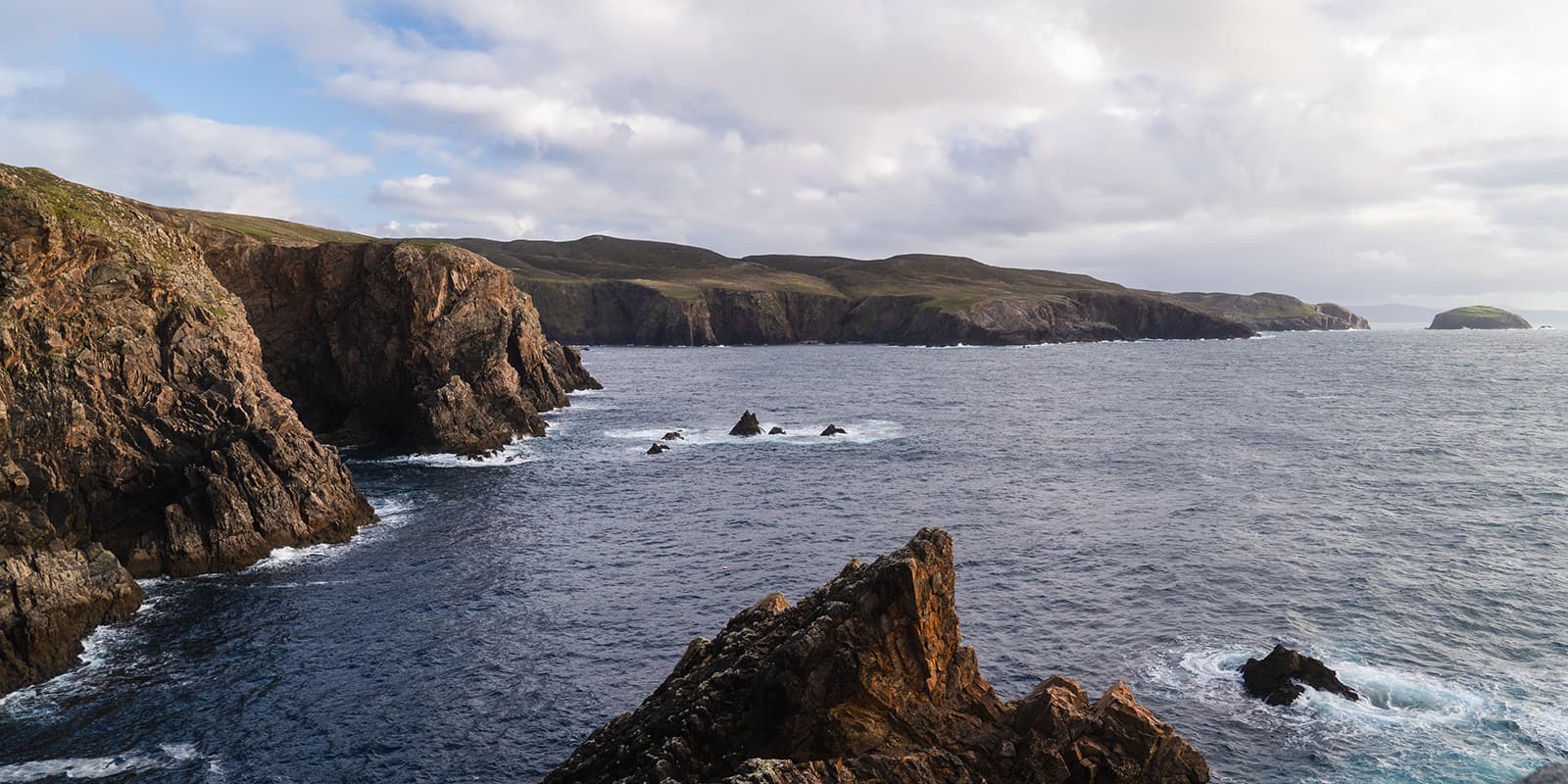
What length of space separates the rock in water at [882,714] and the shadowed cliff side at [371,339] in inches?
2647

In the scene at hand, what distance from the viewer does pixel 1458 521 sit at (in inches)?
2285

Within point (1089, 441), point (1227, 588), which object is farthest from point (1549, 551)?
point (1089, 441)

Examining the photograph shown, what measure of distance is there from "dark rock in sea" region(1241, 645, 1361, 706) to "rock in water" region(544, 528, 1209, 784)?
1233cm

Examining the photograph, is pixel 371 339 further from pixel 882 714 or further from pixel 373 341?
pixel 882 714

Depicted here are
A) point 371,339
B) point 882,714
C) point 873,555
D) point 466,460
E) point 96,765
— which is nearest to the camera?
point 882,714

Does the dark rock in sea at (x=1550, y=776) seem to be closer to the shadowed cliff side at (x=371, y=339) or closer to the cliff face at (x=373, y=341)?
the shadowed cliff side at (x=371, y=339)

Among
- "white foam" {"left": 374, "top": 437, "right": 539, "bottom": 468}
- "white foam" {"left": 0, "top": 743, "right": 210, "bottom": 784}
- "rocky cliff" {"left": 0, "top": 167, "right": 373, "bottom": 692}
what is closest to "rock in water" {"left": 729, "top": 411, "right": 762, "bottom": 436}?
"white foam" {"left": 374, "top": 437, "right": 539, "bottom": 468}

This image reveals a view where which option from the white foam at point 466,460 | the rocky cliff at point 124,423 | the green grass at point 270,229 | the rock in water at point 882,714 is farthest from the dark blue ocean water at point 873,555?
the green grass at point 270,229

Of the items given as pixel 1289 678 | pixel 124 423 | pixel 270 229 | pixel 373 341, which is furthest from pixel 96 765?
pixel 270 229

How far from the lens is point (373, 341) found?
89688mm

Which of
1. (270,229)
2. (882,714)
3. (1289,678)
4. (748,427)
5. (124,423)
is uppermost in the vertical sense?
(270,229)

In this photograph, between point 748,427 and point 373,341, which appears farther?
point 748,427

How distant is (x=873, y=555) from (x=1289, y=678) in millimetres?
23353

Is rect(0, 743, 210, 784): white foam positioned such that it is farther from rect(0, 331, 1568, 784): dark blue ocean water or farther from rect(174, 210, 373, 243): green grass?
rect(174, 210, 373, 243): green grass
